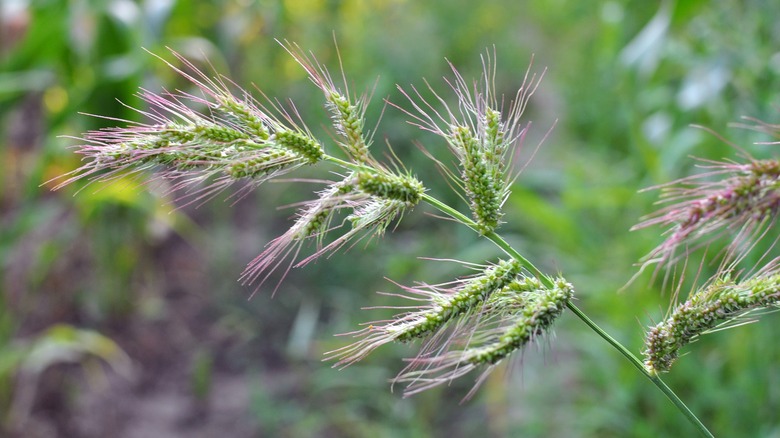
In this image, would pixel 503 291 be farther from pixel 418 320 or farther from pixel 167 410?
pixel 167 410

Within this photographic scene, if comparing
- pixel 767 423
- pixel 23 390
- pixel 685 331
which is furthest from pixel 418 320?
pixel 23 390

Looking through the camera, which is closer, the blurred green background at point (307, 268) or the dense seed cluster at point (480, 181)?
the dense seed cluster at point (480, 181)

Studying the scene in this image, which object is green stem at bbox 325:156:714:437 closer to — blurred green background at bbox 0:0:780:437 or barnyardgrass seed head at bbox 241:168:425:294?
barnyardgrass seed head at bbox 241:168:425:294

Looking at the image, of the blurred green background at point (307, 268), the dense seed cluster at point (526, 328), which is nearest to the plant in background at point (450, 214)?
the dense seed cluster at point (526, 328)

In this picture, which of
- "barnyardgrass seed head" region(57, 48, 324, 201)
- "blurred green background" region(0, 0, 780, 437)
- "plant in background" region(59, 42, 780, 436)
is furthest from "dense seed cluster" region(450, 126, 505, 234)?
"blurred green background" region(0, 0, 780, 437)

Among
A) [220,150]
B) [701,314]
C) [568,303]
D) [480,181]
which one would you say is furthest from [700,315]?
[220,150]

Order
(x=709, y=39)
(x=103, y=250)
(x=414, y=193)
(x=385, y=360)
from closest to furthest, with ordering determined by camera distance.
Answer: (x=414, y=193) → (x=709, y=39) → (x=385, y=360) → (x=103, y=250)

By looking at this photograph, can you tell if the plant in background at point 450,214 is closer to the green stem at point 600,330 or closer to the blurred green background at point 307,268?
the green stem at point 600,330
